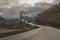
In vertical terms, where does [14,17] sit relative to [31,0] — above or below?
below

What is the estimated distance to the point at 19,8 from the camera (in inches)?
601

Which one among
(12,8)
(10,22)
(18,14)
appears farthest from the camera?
(18,14)

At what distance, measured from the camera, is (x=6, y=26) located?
1405cm

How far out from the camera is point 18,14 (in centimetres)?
1584

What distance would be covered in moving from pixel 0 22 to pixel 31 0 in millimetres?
3323

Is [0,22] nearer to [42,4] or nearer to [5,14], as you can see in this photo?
[5,14]

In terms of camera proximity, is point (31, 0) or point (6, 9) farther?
point (31, 0)

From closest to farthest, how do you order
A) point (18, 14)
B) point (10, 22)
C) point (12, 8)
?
1. point (10, 22)
2. point (12, 8)
3. point (18, 14)

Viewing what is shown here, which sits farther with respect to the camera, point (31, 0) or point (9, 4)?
point (31, 0)

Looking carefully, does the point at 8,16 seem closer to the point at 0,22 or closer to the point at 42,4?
the point at 0,22

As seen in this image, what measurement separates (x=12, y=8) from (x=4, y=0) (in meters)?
0.81

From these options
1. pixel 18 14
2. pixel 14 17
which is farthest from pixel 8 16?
pixel 18 14

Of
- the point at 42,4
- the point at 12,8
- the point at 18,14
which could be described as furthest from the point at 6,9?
the point at 42,4

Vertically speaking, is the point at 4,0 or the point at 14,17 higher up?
the point at 4,0
